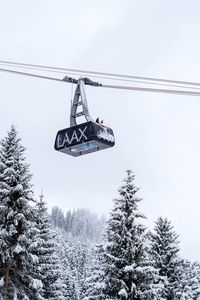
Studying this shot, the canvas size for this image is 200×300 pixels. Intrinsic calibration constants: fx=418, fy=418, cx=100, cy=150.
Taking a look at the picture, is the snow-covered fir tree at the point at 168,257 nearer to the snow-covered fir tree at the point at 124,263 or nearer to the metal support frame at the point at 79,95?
the snow-covered fir tree at the point at 124,263

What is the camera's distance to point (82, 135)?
1537cm

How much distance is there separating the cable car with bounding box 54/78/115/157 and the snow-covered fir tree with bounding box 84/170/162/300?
23.6 feet

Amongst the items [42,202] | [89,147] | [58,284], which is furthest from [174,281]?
[89,147]

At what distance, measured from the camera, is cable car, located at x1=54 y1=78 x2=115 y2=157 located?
1522 centimetres

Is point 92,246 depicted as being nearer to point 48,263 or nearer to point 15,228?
point 15,228

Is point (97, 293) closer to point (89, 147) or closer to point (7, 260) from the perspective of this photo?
point (7, 260)

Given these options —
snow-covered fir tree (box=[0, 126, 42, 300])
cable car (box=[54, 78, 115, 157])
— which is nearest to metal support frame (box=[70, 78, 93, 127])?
cable car (box=[54, 78, 115, 157])

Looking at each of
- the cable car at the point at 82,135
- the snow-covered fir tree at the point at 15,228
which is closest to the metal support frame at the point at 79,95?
the cable car at the point at 82,135

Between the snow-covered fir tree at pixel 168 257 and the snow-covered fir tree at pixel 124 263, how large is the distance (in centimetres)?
594

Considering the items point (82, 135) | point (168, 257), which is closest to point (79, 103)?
point (82, 135)

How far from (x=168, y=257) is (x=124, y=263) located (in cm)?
793

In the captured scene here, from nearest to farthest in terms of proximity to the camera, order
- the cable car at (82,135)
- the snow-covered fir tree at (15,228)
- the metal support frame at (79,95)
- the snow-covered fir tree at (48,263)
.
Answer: the cable car at (82,135)
the metal support frame at (79,95)
the snow-covered fir tree at (15,228)
the snow-covered fir tree at (48,263)

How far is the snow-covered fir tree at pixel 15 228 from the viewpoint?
2122 cm

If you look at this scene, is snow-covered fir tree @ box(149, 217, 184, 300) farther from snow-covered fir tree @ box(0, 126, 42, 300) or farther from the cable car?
the cable car
